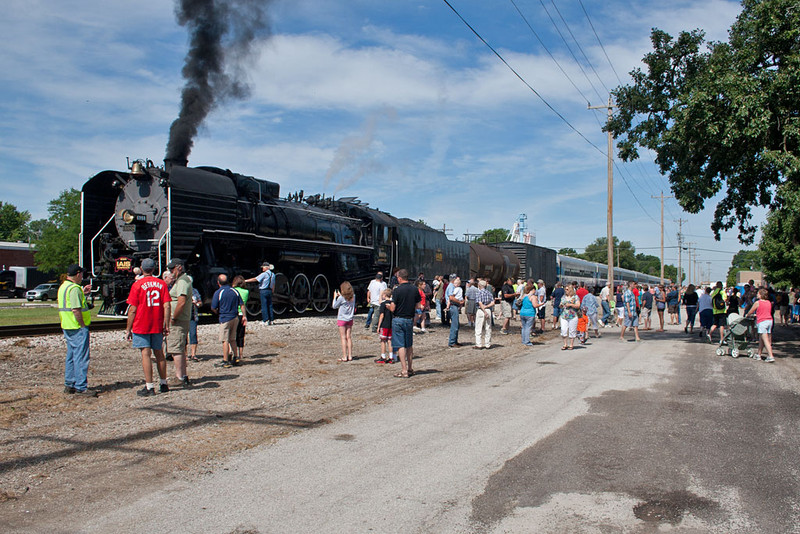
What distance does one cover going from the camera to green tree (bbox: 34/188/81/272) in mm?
51125

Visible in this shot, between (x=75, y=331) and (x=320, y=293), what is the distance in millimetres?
12693

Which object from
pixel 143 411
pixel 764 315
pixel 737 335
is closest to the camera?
pixel 143 411

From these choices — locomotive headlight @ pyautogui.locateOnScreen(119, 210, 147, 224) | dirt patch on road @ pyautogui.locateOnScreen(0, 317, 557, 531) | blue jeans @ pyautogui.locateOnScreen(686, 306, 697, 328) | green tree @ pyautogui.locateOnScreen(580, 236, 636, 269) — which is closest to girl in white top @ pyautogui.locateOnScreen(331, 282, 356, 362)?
dirt patch on road @ pyautogui.locateOnScreen(0, 317, 557, 531)

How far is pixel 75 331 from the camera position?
780cm

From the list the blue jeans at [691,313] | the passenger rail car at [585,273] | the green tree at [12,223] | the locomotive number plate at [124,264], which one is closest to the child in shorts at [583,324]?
the blue jeans at [691,313]

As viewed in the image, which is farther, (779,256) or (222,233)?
(779,256)

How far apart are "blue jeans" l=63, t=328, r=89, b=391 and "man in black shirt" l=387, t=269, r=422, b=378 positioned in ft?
15.1

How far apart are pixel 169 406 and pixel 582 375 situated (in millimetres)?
6638

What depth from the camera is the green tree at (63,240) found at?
51.1 meters

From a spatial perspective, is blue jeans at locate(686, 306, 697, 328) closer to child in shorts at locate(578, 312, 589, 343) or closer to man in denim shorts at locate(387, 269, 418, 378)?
child in shorts at locate(578, 312, 589, 343)

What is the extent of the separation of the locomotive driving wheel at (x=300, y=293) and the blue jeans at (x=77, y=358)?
1082cm

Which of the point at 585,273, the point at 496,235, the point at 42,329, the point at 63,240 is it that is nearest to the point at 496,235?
the point at 496,235

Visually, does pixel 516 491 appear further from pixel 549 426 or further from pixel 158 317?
pixel 158 317

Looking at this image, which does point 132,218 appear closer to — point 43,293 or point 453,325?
point 453,325
